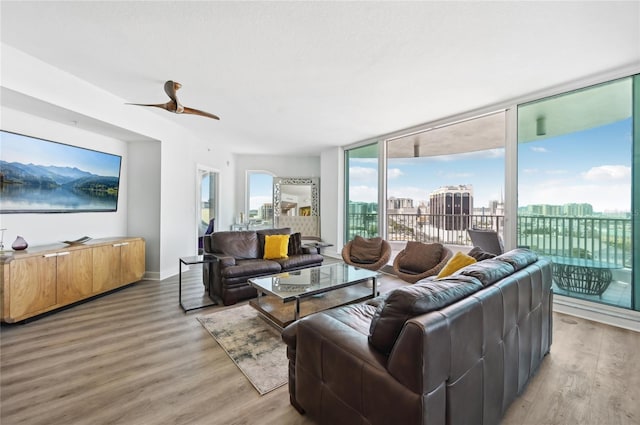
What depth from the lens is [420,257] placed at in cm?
373

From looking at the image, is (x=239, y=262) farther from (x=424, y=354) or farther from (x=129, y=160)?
(x=424, y=354)

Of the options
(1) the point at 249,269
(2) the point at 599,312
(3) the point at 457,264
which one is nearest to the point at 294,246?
(1) the point at 249,269

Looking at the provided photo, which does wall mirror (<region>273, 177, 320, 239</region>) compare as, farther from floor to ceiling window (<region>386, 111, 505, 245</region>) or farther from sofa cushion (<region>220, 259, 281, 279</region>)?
sofa cushion (<region>220, 259, 281, 279</region>)

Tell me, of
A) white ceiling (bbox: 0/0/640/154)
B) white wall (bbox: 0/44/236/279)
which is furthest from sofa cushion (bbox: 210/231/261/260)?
white ceiling (bbox: 0/0/640/154)

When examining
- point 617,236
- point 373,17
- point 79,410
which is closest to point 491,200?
point 617,236

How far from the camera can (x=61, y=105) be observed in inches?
113

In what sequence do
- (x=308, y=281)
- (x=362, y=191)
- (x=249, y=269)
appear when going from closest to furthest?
(x=308, y=281) < (x=249, y=269) < (x=362, y=191)

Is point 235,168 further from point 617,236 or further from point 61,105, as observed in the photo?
point 617,236

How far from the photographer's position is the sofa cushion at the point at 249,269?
3.33m

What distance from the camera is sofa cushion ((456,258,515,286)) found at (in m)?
1.50

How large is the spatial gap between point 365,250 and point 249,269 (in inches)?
75.5

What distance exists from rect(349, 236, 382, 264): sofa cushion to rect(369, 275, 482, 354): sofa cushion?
300 cm

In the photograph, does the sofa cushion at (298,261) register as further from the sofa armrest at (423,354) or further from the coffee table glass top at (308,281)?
the sofa armrest at (423,354)

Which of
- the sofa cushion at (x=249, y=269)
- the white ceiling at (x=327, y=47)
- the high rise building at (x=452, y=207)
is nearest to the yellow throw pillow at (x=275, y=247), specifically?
the sofa cushion at (x=249, y=269)
